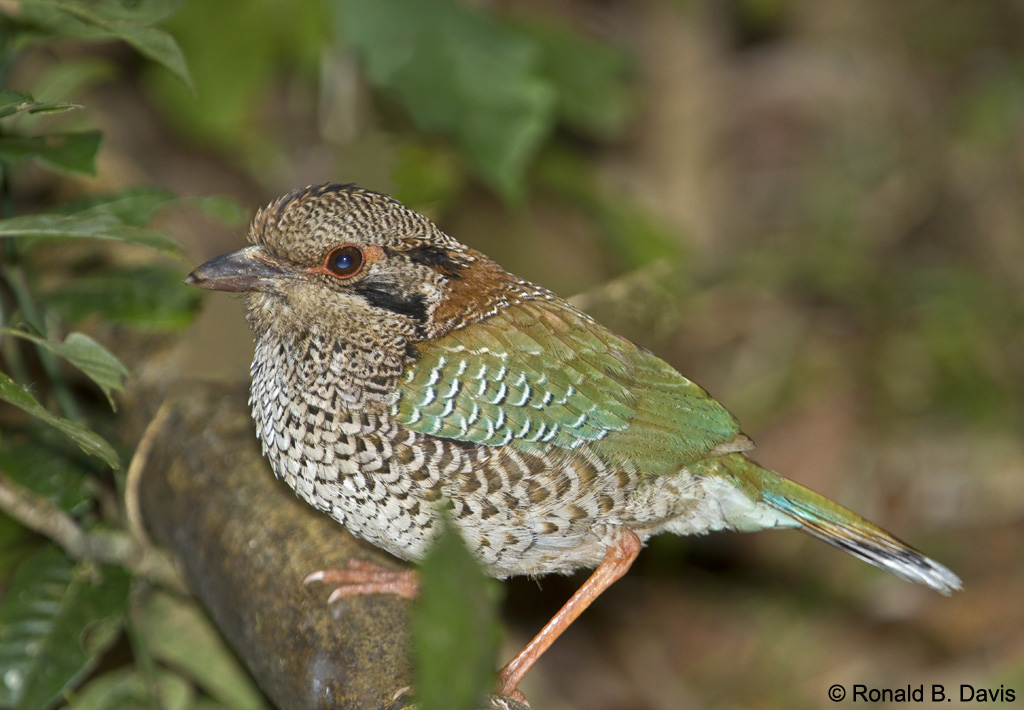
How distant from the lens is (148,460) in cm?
362

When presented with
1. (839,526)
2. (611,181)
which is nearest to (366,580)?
(839,526)

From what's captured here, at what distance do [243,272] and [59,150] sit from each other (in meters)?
0.97

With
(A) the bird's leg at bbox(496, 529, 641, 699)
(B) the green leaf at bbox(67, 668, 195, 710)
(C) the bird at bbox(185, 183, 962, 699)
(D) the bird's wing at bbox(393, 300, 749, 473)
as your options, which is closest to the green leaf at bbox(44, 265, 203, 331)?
(C) the bird at bbox(185, 183, 962, 699)

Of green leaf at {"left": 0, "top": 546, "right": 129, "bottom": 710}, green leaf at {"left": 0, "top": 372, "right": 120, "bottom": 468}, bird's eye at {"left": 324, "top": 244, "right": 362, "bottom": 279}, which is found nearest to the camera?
green leaf at {"left": 0, "top": 372, "right": 120, "bottom": 468}

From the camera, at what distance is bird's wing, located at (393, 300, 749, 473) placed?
269 centimetres

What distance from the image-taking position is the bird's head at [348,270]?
257cm

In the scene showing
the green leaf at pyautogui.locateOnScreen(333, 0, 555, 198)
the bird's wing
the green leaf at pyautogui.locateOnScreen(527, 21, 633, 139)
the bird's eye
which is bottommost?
the bird's eye

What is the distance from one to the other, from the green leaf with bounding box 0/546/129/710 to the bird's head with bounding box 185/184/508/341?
3.59 feet

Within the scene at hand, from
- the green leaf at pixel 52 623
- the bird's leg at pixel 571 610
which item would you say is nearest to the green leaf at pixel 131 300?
the green leaf at pixel 52 623

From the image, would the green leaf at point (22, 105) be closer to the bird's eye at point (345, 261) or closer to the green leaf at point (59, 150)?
the green leaf at point (59, 150)

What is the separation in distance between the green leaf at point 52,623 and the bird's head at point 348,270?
3.59 feet

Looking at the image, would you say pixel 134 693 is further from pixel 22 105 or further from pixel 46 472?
pixel 22 105

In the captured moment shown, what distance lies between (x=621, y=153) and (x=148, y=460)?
4.51 metres

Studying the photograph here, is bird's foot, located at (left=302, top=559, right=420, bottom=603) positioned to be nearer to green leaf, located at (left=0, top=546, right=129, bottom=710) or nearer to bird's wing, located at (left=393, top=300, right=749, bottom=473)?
bird's wing, located at (left=393, top=300, right=749, bottom=473)
